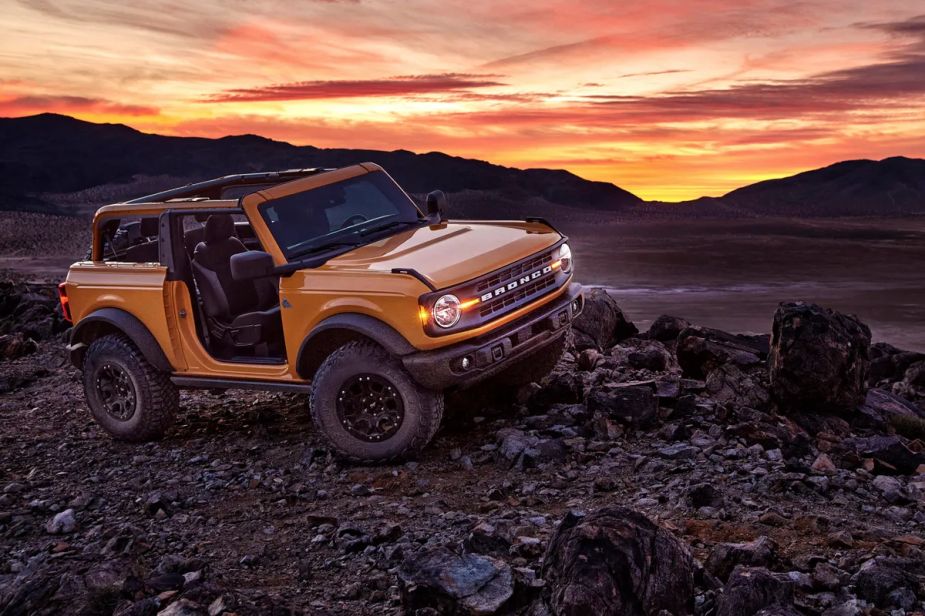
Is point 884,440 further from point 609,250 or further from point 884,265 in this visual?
point 609,250

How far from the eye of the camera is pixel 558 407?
902cm

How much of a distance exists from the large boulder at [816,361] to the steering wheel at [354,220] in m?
4.33

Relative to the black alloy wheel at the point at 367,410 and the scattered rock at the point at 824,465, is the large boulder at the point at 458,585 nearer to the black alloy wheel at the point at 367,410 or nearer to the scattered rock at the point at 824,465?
the black alloy wheel at the point at 367,410

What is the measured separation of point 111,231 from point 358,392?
362 centimetres

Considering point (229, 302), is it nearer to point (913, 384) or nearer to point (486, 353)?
point (486, 353)

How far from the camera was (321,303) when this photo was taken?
7.71m

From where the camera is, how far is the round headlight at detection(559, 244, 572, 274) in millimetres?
8750

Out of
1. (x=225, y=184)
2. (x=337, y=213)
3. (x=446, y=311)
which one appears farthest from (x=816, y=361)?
(x=225, y=184)

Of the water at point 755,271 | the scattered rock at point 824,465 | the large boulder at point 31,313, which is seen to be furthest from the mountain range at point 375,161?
the scattered rock at point 824,465

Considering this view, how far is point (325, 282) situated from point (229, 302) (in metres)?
1.66

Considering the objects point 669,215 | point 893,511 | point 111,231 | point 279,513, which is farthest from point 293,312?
point 669,215

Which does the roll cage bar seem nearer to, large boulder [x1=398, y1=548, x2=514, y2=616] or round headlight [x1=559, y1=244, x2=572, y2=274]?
round headlight [x1=559, y1=244, x2=572, y2=274]

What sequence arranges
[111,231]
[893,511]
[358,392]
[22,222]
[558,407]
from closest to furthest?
[893,511] → [358,392] → [558,407] → [111,231] → [22,222]

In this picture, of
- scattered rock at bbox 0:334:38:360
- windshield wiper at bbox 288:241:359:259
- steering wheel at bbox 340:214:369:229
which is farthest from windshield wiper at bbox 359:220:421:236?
scattered rock at bbox 0:334:38:360
